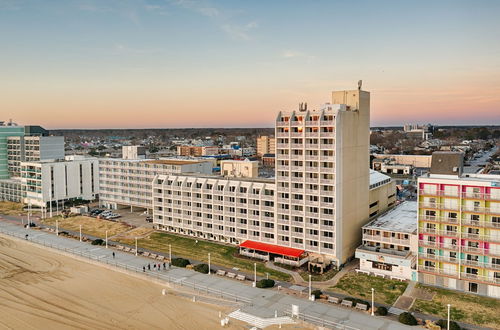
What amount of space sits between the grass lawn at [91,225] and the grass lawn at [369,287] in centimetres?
5976

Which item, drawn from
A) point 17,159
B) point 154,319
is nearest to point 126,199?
point 17,159

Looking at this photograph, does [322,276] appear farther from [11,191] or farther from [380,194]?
[11,191]

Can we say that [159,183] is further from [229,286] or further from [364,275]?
[364,275]

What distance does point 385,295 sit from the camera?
64.6 metres

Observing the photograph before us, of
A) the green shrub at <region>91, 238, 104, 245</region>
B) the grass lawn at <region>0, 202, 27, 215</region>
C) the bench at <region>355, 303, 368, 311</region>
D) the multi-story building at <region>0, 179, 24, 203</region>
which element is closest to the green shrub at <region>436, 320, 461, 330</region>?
the bench at <region>355, 303, 368, 311</region>

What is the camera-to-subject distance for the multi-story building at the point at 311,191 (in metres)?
77.0

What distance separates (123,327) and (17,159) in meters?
136

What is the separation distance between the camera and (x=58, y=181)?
139 meters

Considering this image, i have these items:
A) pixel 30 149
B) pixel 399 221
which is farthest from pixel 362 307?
pixel 30 149

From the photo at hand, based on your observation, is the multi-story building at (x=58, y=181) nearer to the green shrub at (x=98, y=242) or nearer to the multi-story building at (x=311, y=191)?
the green shrub at (x=98, y=242)

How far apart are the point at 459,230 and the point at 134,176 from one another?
304 feet

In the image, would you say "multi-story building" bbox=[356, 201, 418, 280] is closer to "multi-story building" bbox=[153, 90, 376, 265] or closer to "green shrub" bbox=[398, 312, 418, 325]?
"multi-story building" bbox=[153, 90, 376, 265]

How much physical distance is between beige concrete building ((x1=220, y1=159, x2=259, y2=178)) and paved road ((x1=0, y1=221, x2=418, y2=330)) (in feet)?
119

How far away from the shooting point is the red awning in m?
77.7
